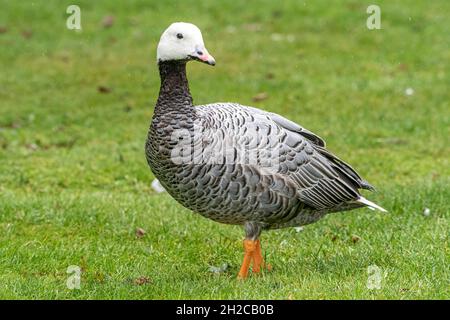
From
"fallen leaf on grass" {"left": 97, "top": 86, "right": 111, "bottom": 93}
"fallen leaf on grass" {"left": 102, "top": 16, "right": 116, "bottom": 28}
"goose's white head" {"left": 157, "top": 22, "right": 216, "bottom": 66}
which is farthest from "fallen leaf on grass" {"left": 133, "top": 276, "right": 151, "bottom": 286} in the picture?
"fallen leaf on grass" {"left": 102, "top": 16, "right": 116, "bottom": 28}

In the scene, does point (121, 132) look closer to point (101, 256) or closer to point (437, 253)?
point (101, 256)

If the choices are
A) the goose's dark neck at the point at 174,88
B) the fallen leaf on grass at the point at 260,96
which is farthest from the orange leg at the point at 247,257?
the fallen leaf on grass at the point at 260,96

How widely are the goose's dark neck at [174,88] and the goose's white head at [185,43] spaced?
0.46 ft

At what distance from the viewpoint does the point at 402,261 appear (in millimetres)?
6598

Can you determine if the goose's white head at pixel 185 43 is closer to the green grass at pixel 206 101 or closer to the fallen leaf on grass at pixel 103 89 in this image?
the green grass at pixel 206 101

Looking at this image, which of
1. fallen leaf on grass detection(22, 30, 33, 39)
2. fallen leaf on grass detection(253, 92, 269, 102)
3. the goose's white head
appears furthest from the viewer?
fallen leaf on grass detection(22, 30, 33, 39)

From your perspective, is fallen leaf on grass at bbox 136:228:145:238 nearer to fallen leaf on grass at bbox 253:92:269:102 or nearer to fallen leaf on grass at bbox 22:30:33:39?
fallen leaf on grass at bbox 253:92:269:102

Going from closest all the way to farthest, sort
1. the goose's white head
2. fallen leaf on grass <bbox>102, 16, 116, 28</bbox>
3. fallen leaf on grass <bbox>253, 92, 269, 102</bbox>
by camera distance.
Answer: the goose's white head < fallen leaf on grass <bbox>253, 92, 269, 102</bbox> < fallen leaf on grass <bbox>102, 16, 116, 28</bbox>

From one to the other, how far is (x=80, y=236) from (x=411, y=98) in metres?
6.97

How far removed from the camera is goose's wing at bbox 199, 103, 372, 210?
20.7 ft

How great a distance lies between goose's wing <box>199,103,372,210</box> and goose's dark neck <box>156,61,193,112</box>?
0.58 ft

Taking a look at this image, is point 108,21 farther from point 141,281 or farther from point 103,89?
point 141,281

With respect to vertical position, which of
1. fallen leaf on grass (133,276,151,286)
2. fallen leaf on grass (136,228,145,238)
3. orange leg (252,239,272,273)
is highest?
orange leg (252,239,272,273)

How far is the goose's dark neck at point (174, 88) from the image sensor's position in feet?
20.3
